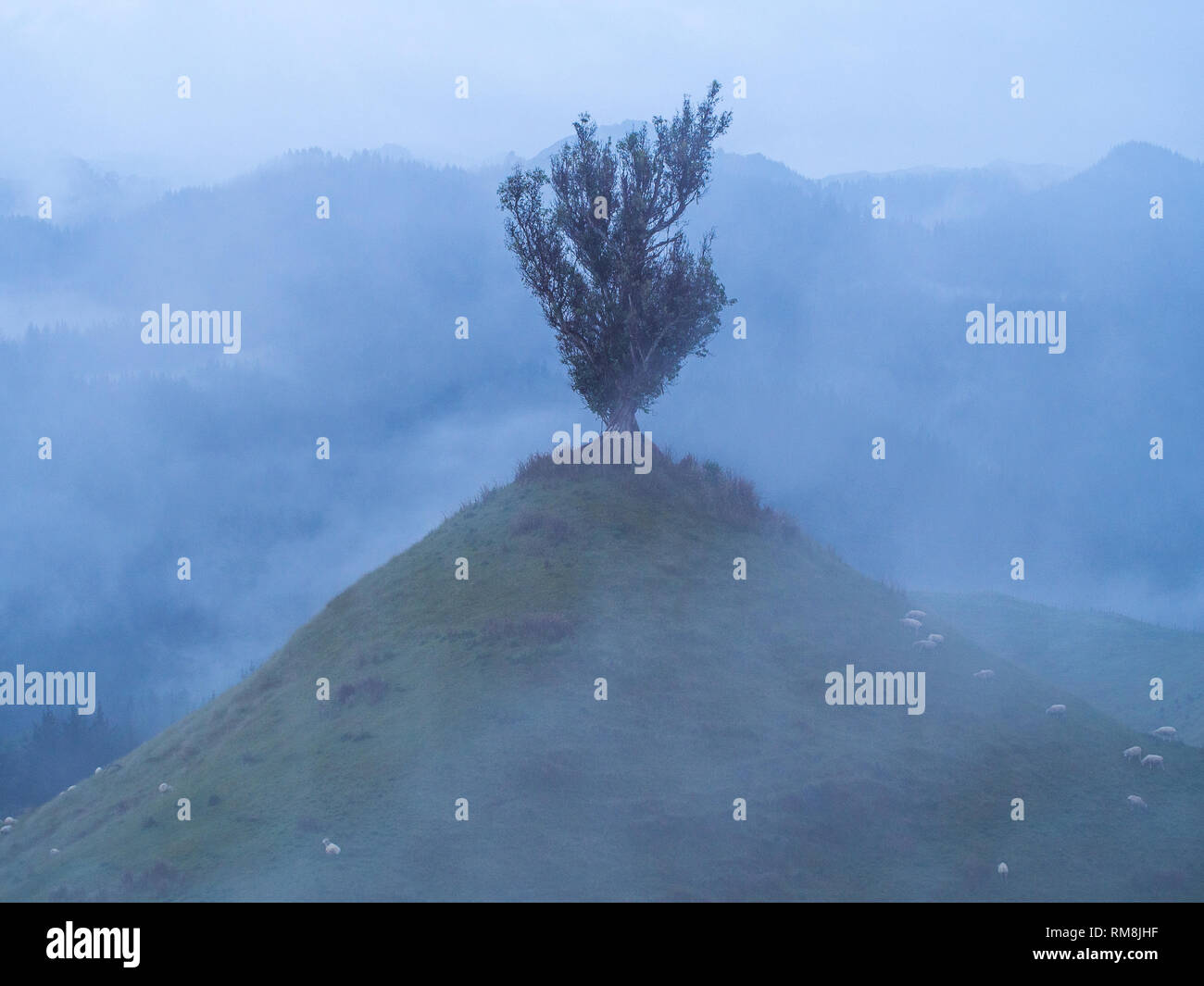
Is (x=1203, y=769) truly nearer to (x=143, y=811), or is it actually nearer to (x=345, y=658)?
(x=345, y=658)

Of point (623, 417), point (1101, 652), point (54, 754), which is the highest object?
point (623, 417)

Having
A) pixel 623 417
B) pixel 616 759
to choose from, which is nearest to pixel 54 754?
pixel 623 417

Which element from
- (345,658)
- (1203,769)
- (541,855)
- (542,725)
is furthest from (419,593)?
(1203,769)

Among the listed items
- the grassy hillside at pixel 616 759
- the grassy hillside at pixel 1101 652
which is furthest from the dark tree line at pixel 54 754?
the grassy hillside at pixel 1101 652

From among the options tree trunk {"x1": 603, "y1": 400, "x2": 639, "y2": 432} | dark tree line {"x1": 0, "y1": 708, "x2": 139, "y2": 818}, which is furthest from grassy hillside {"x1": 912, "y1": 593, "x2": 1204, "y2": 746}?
dark tree line {"x1": 0, "y1": 708, "x2": 139, "y2": 818}

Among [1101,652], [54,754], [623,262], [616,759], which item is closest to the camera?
[616,759]

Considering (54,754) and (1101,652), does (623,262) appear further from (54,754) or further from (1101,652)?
A: (54,754)

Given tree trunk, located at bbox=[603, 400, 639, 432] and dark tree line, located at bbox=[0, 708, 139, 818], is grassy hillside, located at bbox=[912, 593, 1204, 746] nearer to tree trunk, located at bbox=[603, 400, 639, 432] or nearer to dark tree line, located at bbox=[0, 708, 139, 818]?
tree trunk, located at bbox=[603, 400, 639, 432]
